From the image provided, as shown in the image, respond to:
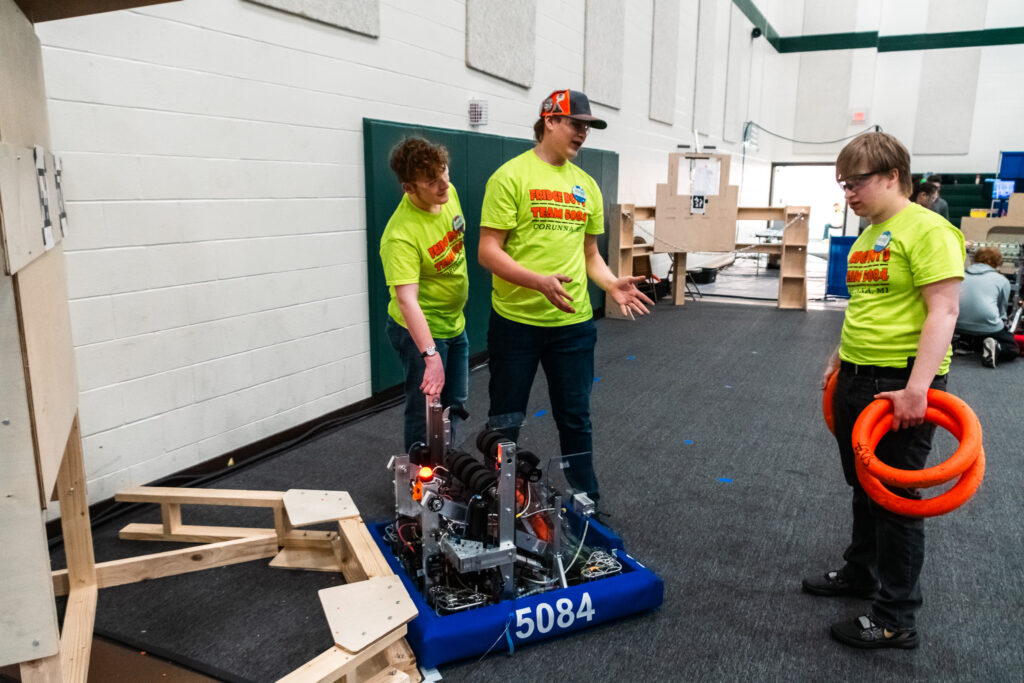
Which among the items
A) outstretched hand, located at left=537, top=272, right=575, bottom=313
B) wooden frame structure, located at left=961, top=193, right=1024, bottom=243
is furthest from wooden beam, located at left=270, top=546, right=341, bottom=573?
wooden frame structure, located at left=961, top=193, right=1024, bottom=243

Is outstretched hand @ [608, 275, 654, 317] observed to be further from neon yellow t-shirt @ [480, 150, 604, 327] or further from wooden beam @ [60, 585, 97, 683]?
wooden beam @ [60, 585, 97, 683]

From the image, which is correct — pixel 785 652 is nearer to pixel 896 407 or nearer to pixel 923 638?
pixel 923 638

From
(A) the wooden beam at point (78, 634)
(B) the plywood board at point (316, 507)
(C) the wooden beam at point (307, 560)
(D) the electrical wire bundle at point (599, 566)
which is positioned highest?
(B) the plywood board at point (316, 507)

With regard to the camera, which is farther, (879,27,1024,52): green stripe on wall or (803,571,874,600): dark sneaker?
(879,27,1024,52): green stripe on wall

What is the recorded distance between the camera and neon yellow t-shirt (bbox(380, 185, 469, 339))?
2184mm

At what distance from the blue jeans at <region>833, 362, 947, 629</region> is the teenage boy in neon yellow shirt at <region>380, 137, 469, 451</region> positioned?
1.15 metres

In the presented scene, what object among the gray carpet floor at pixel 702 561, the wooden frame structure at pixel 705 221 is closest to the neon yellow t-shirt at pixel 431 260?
the gray carpet floor at pixel 702 561

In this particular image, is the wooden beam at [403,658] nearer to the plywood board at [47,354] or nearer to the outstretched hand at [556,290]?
the plywood board at [47,354]

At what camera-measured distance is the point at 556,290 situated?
199cm

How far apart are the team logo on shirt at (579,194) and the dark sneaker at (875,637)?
145cm

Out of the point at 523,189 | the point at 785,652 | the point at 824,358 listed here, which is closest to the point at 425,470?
the point at 523,189

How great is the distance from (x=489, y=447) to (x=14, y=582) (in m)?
1.15

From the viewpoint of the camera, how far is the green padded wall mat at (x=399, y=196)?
374cm

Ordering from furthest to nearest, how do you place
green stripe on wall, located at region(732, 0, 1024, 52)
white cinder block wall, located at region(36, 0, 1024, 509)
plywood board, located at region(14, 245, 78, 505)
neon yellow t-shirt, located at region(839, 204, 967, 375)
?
1. green stripe on wall, located at region(732, 0, 1024, 52)
2. white cinder block wall, located at region(36, 0, 1024, 509)
3. neon yellow t-shirt, located at region(839, 204, 967, 375)
4. plywood board, located at region(14, 245, 78, 505)
